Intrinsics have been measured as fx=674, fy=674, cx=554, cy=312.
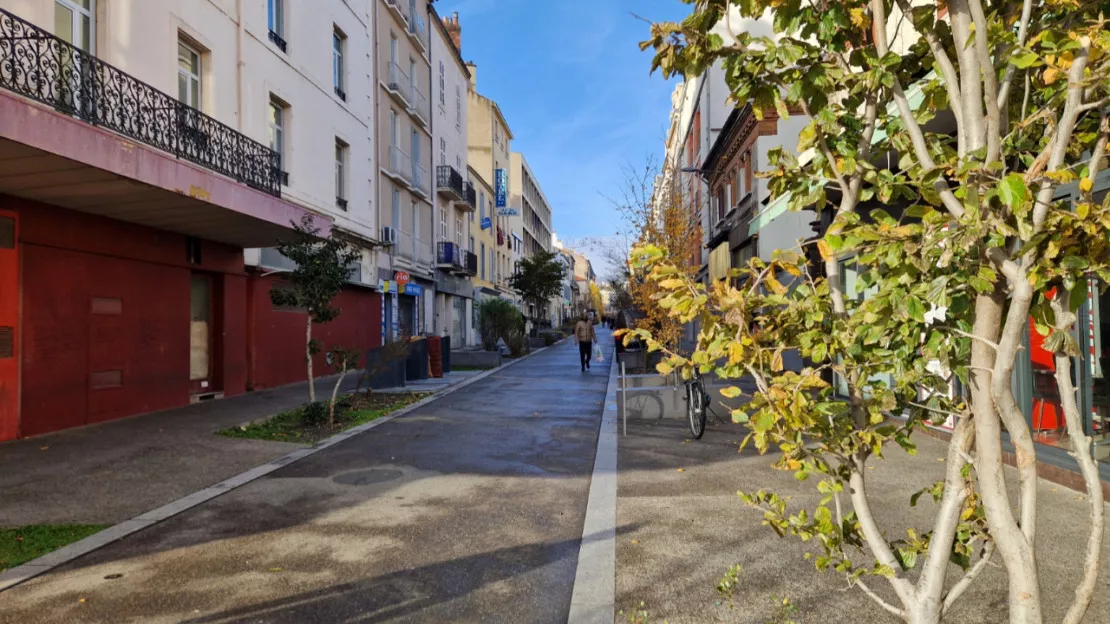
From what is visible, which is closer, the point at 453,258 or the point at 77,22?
the point at 77,22

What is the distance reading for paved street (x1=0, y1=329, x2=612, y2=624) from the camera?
12.1 feet

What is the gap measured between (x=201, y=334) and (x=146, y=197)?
4791mm

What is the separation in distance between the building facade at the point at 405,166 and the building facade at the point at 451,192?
1.17 metres

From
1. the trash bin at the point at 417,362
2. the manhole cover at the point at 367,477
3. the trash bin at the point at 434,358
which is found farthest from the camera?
the trash bin at the point at 434,358

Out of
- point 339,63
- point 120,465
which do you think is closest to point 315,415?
point 120,465

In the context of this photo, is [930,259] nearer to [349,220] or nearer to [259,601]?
[259,601]

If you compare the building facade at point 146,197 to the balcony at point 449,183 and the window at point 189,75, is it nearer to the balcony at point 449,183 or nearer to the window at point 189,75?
the window at point 189,75

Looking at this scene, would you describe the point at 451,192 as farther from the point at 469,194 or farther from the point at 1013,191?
the point at 1013,191

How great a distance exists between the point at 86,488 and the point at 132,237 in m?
5.96

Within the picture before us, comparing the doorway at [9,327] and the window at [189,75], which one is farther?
the window at [189,75]

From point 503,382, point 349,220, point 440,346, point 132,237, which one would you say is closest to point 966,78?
point 132,237

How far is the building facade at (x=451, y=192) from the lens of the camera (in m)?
30.2

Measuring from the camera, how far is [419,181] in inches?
1060

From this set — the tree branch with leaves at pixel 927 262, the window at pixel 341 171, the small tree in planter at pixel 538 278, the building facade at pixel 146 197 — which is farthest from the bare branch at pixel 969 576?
the small tree in planter at pixel 538 278
